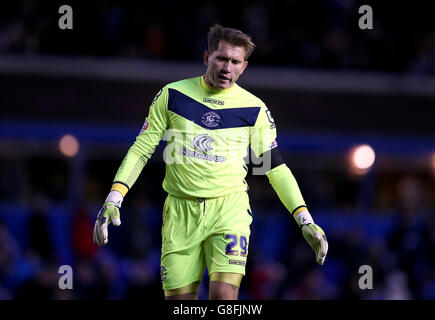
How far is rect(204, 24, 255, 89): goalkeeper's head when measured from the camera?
6199 mm

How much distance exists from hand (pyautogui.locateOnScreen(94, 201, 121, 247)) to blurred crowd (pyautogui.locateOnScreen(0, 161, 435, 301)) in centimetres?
397

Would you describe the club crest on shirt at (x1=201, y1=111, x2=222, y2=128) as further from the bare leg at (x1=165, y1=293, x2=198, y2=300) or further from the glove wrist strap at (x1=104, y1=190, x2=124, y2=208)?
the bare leg at (x1=165, y1=293, x2=198, y2=300)

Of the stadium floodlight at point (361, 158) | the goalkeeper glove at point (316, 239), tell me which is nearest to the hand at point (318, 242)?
the goalkeeper glove at point (316, 239)

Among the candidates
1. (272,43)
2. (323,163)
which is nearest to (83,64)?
(272,43)

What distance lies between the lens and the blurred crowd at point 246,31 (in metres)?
14.2

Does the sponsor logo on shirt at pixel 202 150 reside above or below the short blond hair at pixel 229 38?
below

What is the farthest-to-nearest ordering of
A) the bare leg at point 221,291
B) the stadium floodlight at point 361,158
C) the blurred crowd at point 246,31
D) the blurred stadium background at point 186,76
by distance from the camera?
1. the stadium floodlight at point 361,158
2. the blurred crowd at point 246,31
3. the blurred stadium background at point 186,76
4. the bare leg at point 221,291

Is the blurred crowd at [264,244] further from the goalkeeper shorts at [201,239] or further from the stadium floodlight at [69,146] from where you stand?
the goalkeeper shorts at [201,239]

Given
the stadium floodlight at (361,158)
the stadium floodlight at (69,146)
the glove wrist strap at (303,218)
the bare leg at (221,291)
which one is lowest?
the stadium floodlight at (361,158)

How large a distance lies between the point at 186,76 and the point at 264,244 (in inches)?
132

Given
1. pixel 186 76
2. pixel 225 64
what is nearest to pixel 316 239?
pixel 225 64

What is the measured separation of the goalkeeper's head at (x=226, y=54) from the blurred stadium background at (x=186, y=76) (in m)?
6.54

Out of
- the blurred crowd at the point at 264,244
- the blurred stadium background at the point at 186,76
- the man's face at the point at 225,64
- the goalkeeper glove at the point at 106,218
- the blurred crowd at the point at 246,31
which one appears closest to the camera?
the goalkeeper glove at the point at 106,218
